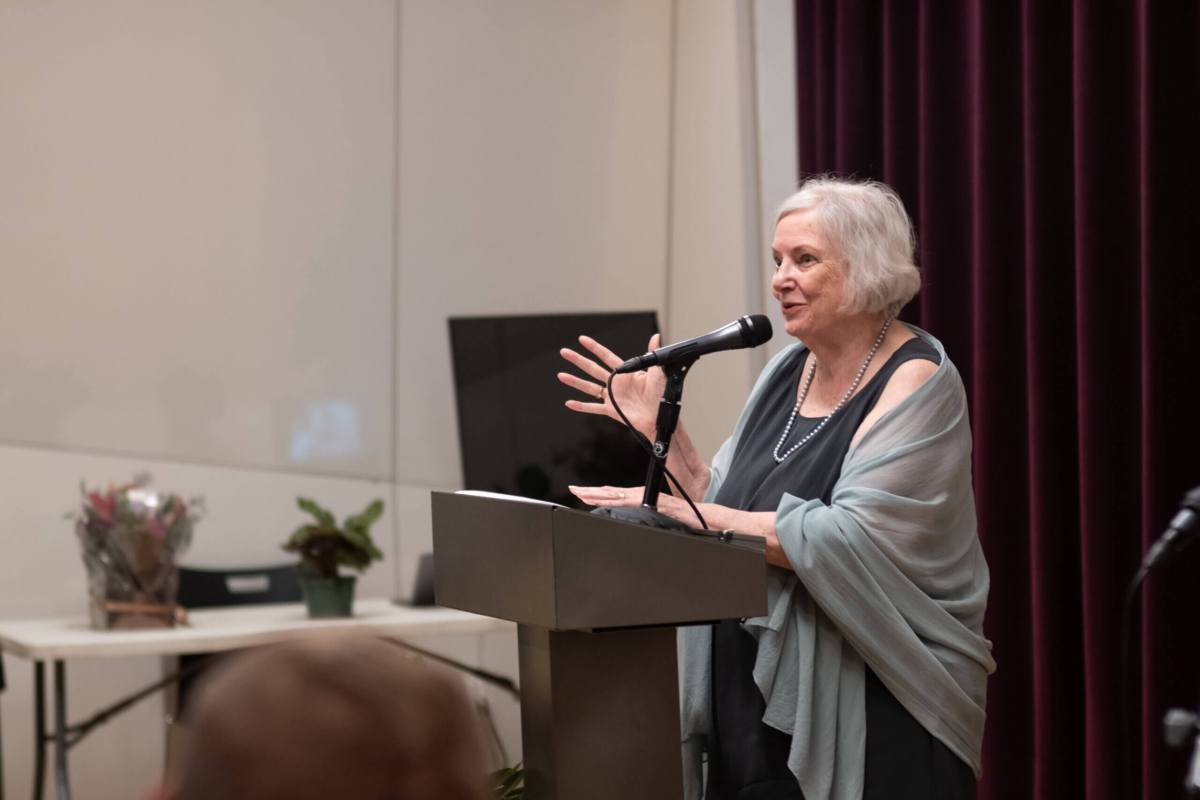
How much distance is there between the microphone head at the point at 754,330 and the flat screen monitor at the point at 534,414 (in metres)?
2.55

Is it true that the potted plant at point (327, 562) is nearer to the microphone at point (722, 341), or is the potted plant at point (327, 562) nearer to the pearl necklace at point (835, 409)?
the pearl necklace at point (835, 409)

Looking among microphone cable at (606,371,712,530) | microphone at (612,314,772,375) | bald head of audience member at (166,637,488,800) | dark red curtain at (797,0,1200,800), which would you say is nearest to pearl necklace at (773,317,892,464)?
microphone cable at (606,371,712,530)

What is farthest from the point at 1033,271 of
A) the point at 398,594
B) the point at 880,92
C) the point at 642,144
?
the point at 398,594

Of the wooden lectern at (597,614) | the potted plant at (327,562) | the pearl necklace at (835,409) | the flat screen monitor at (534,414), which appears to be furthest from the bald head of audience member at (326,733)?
the flat screen monitor at (534,414)

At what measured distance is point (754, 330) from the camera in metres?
1.83

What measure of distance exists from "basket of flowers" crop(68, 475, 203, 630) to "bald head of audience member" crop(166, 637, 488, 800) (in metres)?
2.86

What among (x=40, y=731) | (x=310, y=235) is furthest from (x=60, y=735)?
(x=310, y=235)

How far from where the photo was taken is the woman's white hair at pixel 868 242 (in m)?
2.15

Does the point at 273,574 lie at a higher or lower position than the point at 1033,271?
lower

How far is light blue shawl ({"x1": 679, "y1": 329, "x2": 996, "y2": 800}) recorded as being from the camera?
6.35 feet

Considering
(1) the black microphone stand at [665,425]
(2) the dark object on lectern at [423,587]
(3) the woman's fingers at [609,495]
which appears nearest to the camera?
(1) the black microphone stand at [665,425]

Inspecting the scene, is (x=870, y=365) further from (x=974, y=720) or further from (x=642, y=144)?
(x=642, y=144)

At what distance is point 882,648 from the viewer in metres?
1.94

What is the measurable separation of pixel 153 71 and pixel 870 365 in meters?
2.96
